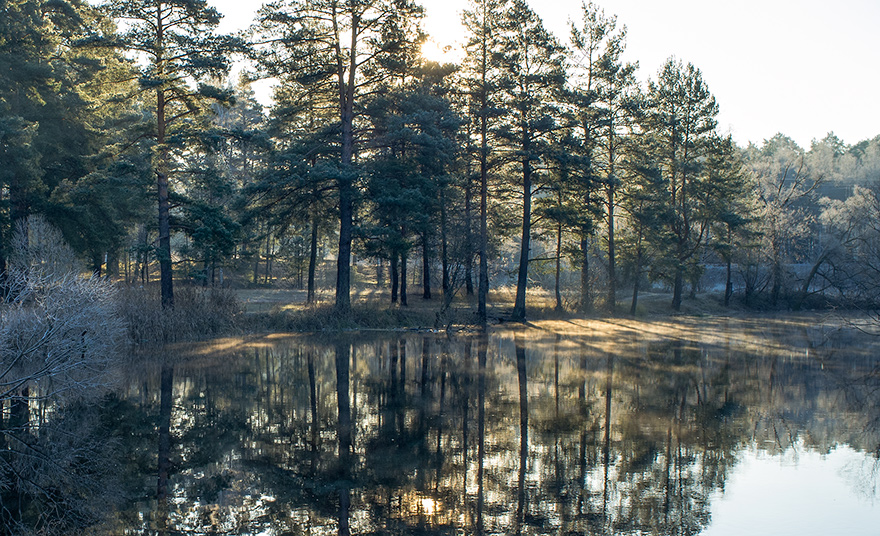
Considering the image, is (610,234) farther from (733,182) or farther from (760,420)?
(760,420)

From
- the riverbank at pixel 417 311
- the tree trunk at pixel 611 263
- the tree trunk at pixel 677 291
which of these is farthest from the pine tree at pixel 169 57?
the tree trunk at pixel 677 291

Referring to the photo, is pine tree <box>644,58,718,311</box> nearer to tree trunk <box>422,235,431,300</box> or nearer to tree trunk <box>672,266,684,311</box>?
tree trunk <box>672,266,684,311</box>

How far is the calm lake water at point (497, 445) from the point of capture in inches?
296

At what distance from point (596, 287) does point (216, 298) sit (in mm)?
22708

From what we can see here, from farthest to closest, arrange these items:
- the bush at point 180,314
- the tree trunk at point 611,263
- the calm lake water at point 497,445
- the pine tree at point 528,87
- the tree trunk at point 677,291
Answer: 1. the tree trunk at point 677,291
2. the tree trunk at point 611,263
3. the pine tree at point 528,87
4. the bush at point 180,314
5. the calm lake water at point 497,445

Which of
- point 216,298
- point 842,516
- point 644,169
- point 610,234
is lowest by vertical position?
point 842,516

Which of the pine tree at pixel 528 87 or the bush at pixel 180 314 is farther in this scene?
the pine tree at pixel 528 87

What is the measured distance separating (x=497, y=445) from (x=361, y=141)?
21.3 meters

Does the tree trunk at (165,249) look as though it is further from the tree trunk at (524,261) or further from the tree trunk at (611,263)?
the tree trunk at (611,263)

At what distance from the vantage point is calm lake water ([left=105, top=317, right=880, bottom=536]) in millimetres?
7523

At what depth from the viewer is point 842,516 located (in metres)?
7.97

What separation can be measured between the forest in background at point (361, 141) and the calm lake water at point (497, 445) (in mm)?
9397

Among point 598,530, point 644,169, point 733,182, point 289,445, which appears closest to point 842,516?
point 598,530

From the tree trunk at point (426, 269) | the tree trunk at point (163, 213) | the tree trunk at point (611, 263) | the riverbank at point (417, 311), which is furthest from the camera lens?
the tree trunk at point (611, 263)
